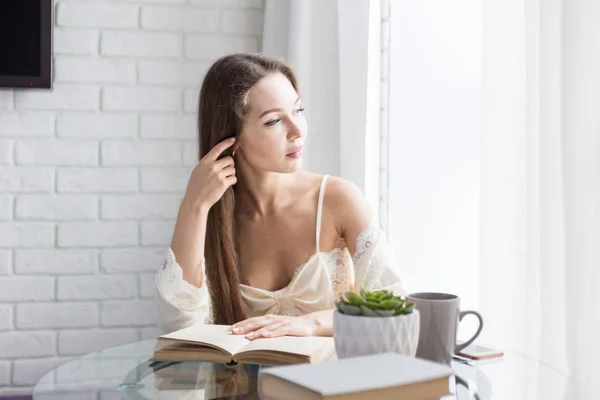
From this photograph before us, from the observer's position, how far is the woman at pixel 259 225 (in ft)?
5.31

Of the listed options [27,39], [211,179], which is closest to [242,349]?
[211,179]

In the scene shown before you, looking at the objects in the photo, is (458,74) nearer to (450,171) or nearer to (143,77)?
(450,171)

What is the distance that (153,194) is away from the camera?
2.48 meters

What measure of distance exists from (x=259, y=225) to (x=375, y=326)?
2.93 feet

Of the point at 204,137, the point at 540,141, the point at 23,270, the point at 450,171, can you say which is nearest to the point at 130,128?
the point at 23,270

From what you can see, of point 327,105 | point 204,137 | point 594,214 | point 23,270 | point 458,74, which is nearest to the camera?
point 594,214

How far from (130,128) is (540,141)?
1636 millimetres

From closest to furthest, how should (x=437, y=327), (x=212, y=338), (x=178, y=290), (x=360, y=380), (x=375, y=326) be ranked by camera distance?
(x=360, y=380) < (x=375, y=326) < (x=437, y=327) < (x=212, y=338) < (x=178, y=290)

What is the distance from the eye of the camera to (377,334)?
3.06 feet

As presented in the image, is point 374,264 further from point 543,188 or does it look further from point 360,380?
point 360,380

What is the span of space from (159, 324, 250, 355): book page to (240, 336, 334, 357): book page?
19mm

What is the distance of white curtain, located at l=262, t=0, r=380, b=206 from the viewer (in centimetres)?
210

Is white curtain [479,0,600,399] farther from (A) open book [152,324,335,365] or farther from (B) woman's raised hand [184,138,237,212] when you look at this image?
(B) woman's raised hand [184,138,237,212]

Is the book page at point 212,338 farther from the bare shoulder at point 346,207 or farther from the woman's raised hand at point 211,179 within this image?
the bare shoulder at point 346,207
